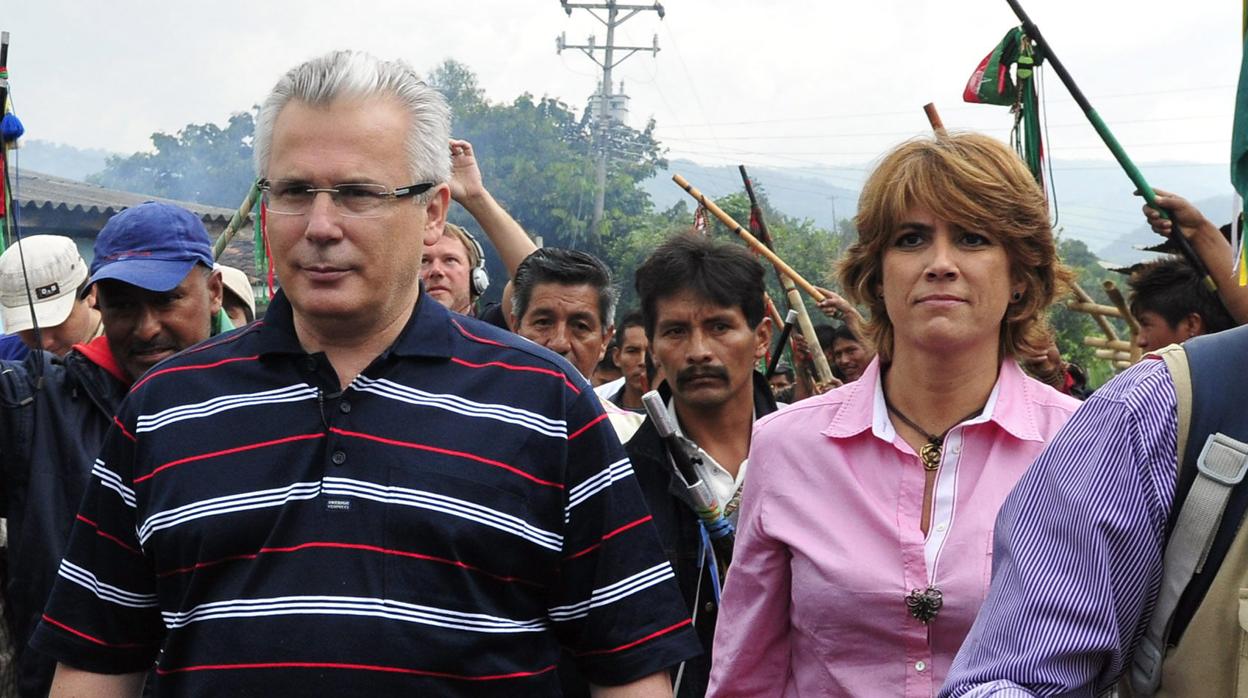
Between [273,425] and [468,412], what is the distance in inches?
13.2

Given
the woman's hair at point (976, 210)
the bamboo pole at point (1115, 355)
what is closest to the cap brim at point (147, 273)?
the woman's hair at point (976, 210)

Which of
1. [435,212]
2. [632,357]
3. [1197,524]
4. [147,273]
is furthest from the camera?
[632,357]

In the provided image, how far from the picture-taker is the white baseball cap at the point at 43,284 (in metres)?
5.14

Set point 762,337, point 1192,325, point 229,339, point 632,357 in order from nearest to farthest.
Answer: point 229,339, point 762,337, point 1192,325, point 632,357

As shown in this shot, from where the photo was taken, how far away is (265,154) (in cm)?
267

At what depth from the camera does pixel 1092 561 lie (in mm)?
1809

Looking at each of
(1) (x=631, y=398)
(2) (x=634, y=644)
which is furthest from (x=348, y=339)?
(1) (x=631, y=398)

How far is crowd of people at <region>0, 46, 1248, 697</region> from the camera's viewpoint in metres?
1.83

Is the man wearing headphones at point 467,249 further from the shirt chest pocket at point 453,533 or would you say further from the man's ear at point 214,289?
the shirt chest pocket at point 453,533

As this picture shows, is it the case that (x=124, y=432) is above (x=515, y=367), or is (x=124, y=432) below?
below

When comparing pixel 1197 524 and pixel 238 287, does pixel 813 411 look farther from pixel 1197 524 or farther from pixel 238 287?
pixel 238 287

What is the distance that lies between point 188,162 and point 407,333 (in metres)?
47.6

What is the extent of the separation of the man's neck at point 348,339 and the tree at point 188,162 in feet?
141

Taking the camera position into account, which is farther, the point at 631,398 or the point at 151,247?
the point at 631,398
